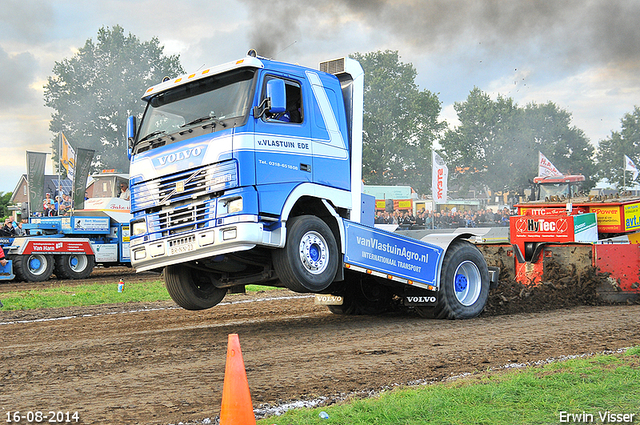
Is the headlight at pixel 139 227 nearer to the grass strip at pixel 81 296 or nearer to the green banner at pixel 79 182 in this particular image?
the grass strip at pixel 81 296

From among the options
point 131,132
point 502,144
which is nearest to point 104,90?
point 502,144

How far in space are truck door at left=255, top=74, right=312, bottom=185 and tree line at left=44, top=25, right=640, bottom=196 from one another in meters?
38.5

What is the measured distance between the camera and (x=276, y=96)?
6441 mm

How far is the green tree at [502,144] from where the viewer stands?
59.4 metres

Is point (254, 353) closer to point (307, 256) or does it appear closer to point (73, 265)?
point (307, 256)

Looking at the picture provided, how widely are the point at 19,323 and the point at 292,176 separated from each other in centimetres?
562

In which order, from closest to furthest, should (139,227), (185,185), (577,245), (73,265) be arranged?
1. (185,185)
2. (139,227)
3. (577,245)
4. (73,265)

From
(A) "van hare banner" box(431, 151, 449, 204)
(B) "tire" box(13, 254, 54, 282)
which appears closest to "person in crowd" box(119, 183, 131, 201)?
(B) "tire" box(13, 254, 54, 282)

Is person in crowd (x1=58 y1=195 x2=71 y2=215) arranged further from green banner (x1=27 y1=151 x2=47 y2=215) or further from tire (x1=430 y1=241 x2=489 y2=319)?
tire (x1=430 y1=241 x2=489 y2=319)

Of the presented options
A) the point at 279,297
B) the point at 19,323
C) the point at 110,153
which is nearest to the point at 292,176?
the point at 19,323

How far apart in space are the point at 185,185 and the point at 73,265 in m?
15.5

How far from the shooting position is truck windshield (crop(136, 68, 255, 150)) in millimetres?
6629

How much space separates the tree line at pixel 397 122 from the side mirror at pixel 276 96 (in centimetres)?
3910

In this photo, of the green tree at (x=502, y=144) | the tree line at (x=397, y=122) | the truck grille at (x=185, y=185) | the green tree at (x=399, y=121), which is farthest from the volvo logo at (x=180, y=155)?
the green tree at (x=502, y=144)
